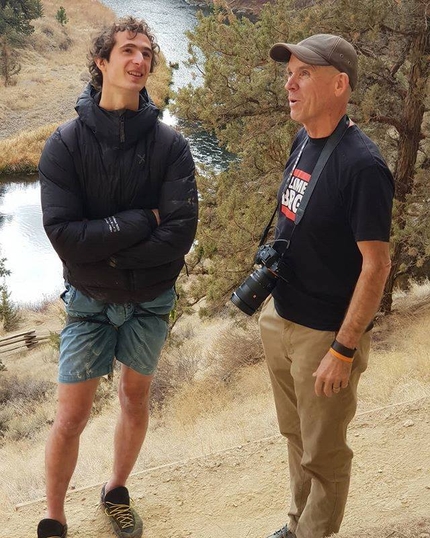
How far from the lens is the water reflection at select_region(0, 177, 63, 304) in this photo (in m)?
17.5

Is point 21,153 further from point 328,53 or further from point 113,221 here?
point 328,53

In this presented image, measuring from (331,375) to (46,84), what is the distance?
32.8 meters

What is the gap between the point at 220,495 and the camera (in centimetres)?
404

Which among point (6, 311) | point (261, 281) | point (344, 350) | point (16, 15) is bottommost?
point (6, 311)

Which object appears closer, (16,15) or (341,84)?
(341,84)

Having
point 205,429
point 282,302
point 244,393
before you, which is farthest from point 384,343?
point 282,302

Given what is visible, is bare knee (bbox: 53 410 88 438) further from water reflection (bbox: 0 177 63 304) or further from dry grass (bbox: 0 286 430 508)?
water reflection (bbox: 0 177 63 304)

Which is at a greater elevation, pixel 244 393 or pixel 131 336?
pixel 131 336

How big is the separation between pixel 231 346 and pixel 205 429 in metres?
3.48

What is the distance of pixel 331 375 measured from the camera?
2.59m

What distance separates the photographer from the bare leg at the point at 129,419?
10.8ft

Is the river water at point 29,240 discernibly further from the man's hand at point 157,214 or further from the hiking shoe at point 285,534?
the hiking shoe at point 285,534

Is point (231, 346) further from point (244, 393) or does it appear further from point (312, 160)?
point (312, 160)

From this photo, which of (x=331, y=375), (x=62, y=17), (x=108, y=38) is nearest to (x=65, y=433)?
(x=331, y=375)
